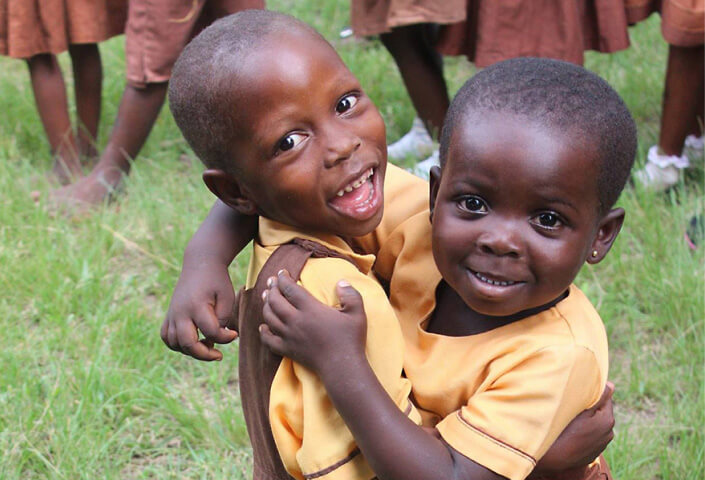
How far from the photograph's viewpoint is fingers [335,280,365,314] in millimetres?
1491

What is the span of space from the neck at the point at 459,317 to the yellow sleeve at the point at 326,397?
153mm

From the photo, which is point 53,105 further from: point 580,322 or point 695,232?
point 580,322

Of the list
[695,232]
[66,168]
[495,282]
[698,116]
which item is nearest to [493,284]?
[495,282]

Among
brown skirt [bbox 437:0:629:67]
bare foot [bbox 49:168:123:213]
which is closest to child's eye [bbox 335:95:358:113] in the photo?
brown skirt [bbox 437:0:629:67]

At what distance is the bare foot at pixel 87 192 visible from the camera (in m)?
3.88

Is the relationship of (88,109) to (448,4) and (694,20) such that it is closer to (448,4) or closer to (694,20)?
(448,4)

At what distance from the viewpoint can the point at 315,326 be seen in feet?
4.86

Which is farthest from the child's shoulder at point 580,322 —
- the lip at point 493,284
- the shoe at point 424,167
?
the shoe at point 424,167

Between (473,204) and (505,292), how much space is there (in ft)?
0.49

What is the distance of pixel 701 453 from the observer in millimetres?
2445

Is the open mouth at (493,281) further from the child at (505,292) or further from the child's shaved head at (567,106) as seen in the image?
the child's shaved head at (567,106)

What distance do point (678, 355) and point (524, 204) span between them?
5.34 ft

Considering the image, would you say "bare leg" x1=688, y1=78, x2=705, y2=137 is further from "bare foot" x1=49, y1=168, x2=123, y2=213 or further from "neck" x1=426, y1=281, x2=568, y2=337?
"neck" x1=426, y1=281, x2=568, y2=337

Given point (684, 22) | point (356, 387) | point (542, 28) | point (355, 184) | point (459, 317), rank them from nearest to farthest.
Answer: point (356, 387) → point (355, 184) → point (459, 317) → point (684, 22) → point (542, 28)
